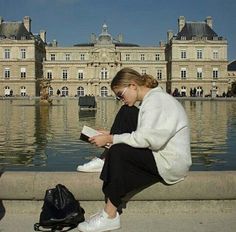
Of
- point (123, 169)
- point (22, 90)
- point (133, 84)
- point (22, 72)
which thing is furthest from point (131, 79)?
point (22, 72)

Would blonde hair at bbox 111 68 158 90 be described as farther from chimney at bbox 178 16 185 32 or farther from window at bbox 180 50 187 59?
chimney at bbox 178 16 185 32

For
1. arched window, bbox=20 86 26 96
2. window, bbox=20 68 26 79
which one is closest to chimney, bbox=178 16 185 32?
window, bbox=20 68 26 79

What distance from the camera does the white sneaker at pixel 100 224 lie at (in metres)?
3.65

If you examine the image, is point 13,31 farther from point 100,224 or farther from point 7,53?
point 100,224

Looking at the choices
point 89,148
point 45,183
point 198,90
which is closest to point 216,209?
point 45,183

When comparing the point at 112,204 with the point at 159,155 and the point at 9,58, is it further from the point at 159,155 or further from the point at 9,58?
the point at 9,58

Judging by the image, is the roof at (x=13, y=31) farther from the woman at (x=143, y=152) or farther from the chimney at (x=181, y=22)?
the woman at (x=143, y=152)

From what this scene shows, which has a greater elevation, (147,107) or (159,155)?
(147,107)

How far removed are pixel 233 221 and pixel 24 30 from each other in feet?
256

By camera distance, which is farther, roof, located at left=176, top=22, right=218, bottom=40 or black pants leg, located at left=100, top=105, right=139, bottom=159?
roof, located at left=176, top=22, right=218, bottom=40

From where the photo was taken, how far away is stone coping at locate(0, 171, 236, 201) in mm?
4074

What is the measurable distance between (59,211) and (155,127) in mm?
1068

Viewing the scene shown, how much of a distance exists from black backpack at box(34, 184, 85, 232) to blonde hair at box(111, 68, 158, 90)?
1034mm

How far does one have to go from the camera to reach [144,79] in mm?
3959
